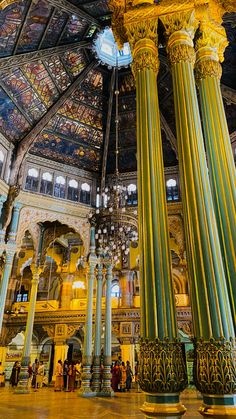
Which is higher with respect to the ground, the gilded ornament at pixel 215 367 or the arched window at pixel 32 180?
the arched window at pixel 32 180

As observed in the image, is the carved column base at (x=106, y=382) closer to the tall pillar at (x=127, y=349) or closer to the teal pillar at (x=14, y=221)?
the tall pillar at (x=127, y=349)

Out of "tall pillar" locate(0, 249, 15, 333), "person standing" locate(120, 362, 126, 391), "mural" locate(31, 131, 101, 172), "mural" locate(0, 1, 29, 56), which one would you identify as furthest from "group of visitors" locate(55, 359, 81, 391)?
"mural" locate(0, 1, 29, 56)

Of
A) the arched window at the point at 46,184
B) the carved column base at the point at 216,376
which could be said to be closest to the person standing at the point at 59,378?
the arched window at the point at 46,184

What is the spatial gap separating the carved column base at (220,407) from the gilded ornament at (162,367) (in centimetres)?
36

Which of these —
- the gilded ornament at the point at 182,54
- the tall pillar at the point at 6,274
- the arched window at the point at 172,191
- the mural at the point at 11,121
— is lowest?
the tall pillar at the point at 6,274

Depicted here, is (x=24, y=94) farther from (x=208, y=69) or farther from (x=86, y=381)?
(x=86, y=381)

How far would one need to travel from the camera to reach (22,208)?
13.8 metres

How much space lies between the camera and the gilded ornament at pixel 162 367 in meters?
3.86

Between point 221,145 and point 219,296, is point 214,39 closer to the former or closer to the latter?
point 221,145

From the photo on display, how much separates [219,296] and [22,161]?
37.5ft

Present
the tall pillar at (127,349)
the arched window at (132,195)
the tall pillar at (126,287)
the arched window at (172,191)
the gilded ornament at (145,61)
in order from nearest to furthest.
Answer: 1. the gilded ornament at (145,61)
2. the arched window at (172,191)
3. the arched window at (132,195)
4. the tall pillar at (127,349)
5. the tall pillar at (126,287)

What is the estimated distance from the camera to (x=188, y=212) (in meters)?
4.71

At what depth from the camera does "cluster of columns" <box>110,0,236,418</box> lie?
3844 mm

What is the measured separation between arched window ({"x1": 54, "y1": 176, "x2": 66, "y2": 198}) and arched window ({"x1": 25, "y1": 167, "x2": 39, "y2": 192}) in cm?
89
